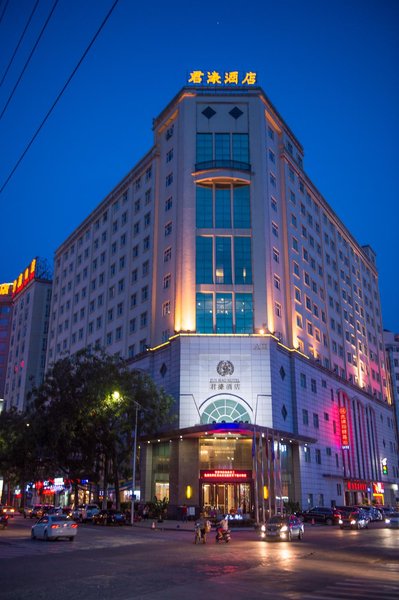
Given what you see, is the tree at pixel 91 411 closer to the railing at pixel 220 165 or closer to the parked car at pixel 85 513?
the parked car at pixel 85 513

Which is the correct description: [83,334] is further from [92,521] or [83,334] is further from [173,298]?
[92,521]

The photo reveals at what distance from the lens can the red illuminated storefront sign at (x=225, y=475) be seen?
52438mm

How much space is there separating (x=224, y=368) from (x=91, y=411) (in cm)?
1394

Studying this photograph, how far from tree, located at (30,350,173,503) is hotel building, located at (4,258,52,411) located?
58.2 metres

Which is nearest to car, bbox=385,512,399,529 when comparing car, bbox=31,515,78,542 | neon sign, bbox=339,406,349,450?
neon sign, bbox=339,406,349,450

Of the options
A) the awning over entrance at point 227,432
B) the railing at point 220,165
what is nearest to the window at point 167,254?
the railing at point 220,165

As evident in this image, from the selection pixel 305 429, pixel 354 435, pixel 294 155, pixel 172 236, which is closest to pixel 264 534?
pixel 305 429

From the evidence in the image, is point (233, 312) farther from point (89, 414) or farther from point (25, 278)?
point (25, 278)

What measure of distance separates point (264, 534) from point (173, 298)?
3122cm

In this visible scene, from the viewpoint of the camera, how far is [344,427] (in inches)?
2763

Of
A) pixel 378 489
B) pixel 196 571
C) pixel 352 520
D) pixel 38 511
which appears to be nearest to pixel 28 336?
pixel 38 511

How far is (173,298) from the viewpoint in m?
60.2

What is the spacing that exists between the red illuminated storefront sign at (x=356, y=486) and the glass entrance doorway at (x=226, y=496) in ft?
76.4

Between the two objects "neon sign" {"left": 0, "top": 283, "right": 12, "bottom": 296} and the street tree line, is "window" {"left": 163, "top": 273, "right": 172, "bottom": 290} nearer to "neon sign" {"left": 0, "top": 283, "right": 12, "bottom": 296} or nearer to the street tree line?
the street tree line
